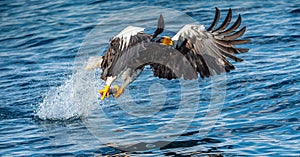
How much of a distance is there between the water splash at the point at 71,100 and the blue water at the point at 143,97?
0.06 ft

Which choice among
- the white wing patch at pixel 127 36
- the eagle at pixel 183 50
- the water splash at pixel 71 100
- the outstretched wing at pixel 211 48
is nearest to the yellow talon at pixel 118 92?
the eagle at pixel 183 50

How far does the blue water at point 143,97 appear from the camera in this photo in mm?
7500

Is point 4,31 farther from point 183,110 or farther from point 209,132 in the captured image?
point 209,132

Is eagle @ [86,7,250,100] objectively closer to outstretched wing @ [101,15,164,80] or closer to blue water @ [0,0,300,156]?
outstretched wing @ [101,15,164,80]

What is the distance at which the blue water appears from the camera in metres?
7.50

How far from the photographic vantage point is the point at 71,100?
956 cm

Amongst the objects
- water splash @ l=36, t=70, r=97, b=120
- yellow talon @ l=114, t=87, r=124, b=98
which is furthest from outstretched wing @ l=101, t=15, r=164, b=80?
water splash @ l=36, t=70, r=97, b=120

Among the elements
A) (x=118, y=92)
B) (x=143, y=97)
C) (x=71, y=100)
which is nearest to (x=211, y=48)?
(x=118, y=92)

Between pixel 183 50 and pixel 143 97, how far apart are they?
92.3 inches

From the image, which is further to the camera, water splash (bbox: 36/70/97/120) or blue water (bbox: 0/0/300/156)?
water splash (bbox: 36/70/97/120)

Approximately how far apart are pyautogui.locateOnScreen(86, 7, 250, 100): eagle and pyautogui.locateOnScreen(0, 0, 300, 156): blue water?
0.78 m

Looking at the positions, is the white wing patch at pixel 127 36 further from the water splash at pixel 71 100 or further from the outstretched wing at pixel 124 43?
the water splash at pixel 71 100

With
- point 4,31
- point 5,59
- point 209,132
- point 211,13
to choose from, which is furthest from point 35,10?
point 209,132

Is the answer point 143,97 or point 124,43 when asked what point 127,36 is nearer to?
point 124,43
